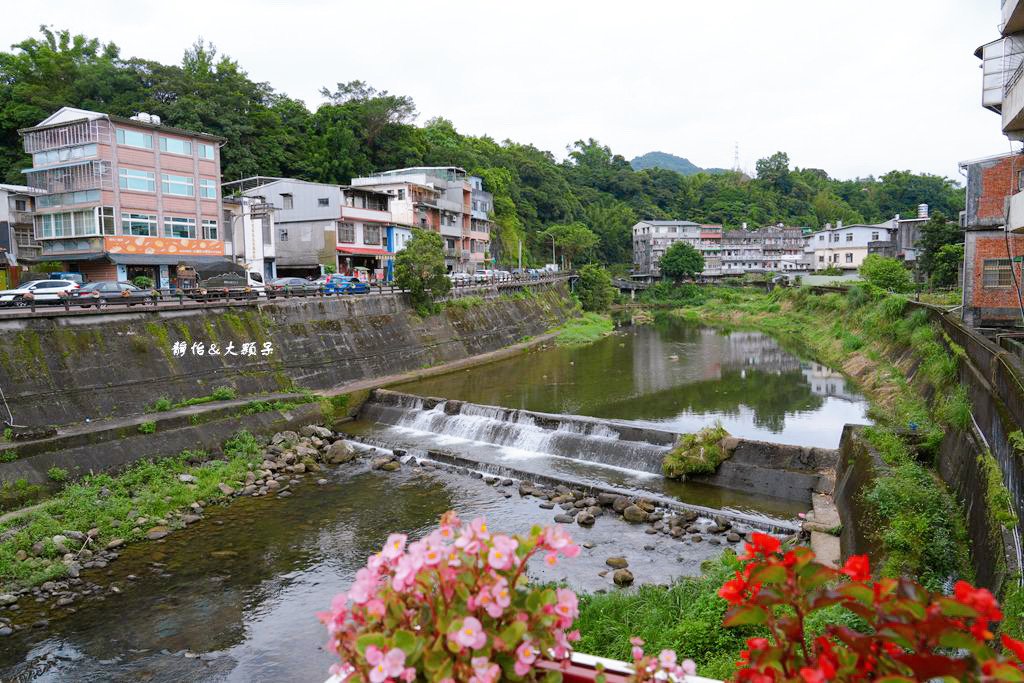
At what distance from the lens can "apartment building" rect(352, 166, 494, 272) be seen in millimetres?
53188

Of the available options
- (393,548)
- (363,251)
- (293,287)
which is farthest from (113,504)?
(363,251)

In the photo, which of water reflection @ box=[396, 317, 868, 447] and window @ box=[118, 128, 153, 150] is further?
window @ box=[118, 128, 153, 150]

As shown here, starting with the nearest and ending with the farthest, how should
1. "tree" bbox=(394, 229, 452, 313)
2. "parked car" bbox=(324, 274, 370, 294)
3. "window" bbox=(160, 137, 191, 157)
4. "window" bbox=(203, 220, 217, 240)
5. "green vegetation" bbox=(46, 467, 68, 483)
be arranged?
1. "green vegetation" bbox=(46, 467, 68, 483)
2. "parked car" bbox=(324, 274, 370, 294)
3. "window" bbox=(160, 137, 191, 157)
4. "tree" bbox=(394, 229, 452, 313)
5. "window" bbox=(203, 220, 217, 240)

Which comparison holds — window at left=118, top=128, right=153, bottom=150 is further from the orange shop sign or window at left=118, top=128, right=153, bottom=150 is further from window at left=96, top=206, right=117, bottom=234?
the orange shop sign

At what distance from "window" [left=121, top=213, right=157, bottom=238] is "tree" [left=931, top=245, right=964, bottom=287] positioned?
44.8 metres

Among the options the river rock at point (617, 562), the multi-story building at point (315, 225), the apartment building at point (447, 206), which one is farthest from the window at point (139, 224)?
the river rock at point (617, 562)

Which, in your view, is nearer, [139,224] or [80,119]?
[80,119]

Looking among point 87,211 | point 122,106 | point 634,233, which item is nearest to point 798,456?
point 87,211

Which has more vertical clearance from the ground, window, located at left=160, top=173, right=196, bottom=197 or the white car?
window, located at left=160, top=173, right=196, bottom=197

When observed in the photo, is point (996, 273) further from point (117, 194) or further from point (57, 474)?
point (117, 194)

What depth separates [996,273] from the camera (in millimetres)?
22312

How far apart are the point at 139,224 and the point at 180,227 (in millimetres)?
2298

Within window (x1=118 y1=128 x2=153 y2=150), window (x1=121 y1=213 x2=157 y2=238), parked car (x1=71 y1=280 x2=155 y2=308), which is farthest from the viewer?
window (x1=121 y1=213 x2=157 y2=238)

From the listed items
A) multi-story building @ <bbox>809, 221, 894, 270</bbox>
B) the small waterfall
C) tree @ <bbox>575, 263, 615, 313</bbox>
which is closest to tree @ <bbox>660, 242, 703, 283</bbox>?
multi-story building @ <bbox>809, 221, 894, 270</bbox>
